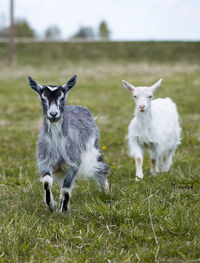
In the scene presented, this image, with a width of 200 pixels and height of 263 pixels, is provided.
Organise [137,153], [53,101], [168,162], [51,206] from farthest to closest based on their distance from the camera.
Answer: [168,162] → [137,153] → [51,206] → [53,101]

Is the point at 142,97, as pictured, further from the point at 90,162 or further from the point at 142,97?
the point at 90,162

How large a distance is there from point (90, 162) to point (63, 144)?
2.15 ft

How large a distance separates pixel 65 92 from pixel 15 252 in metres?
1.80

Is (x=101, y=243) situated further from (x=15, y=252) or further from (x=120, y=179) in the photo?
(x=120, y=179)

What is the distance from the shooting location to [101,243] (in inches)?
139

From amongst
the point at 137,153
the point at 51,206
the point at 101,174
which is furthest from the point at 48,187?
the point at 137,153

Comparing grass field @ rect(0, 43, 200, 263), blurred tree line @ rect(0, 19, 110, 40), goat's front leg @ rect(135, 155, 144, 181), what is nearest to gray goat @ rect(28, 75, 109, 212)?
grass field @ rect(0, 43, 200, 263)

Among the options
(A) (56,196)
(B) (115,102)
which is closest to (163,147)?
(A) (56,196)

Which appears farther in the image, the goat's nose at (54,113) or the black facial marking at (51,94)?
the black facial marking at (51,94)

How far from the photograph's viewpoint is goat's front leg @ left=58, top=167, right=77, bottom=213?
434cm

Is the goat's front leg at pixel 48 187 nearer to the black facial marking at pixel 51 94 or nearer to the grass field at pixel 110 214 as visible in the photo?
the grass field at pixel 110 214

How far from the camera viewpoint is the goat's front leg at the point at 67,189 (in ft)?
14.3

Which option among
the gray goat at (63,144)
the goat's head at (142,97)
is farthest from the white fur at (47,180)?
the goat's head at (142,97)

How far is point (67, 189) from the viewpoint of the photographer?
4.41 m
